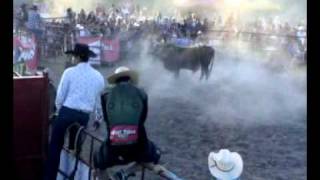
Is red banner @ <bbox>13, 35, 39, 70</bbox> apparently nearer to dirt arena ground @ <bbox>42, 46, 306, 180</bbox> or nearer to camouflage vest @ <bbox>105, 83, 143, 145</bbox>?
dirt arena ground @ <bbox>42, 46, 306, 180</bbox>

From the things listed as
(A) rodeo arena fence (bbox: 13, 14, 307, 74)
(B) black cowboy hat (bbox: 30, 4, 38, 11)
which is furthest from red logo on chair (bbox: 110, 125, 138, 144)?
(B) black cowboy hat (bbox: 30, 4, 38, 11)

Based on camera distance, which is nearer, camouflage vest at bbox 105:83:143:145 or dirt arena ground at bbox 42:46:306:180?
dirt arena ground at bbox 42:46:306:180

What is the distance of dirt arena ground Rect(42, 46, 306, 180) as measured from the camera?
400 centimetres

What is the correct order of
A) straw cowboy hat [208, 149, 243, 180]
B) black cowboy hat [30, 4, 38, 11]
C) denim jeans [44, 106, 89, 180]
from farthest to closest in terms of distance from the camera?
denim jeans [44, 106, 89, 180] < black cowboy hat [30, 4, 38, 11] < straw cowboy hat [208, 149, 243, 180]

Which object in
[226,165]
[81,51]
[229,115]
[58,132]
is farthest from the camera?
[58,132]

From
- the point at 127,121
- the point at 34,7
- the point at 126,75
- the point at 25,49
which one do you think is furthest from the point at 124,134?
the point at 34,7

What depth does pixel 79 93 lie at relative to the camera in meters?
4.29

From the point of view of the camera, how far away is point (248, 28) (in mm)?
4035

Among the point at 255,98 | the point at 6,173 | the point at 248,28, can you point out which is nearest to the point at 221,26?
the point at 248,28

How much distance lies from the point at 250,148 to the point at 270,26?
0.62m

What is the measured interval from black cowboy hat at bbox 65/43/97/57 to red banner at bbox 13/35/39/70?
174mm

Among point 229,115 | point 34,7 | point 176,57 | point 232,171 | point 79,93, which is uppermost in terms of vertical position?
point 34,7

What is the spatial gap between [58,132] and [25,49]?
1.65 feet

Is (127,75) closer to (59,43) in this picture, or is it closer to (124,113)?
(124,113)
